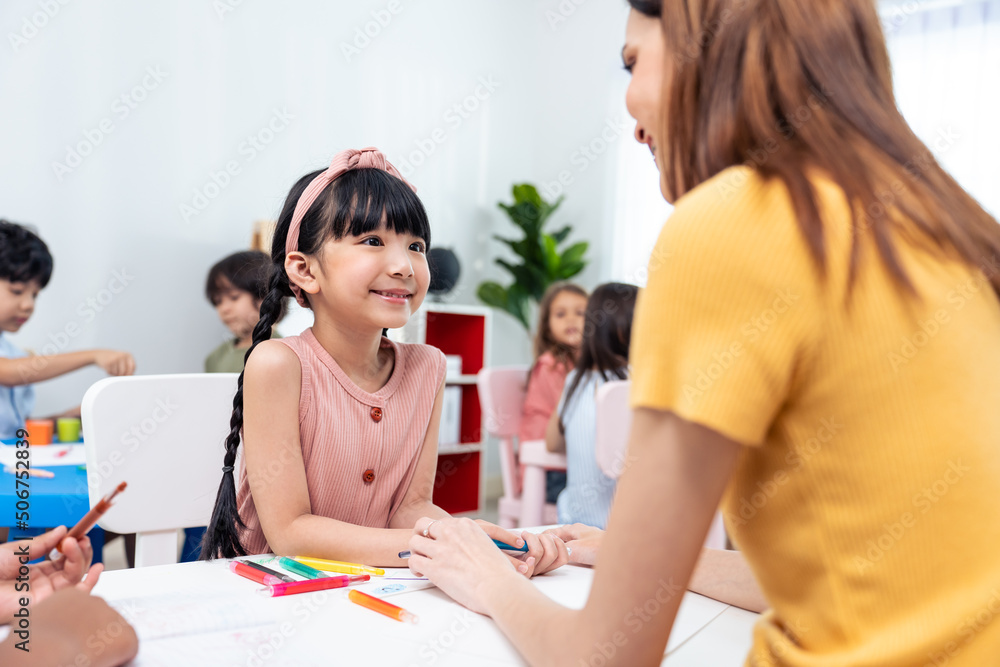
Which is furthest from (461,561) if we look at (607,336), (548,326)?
(548,326)

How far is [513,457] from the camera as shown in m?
3.20

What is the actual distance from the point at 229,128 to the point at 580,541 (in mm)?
3321

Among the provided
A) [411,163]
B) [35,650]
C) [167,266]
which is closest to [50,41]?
[167,266]

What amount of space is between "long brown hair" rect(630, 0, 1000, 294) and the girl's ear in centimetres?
85

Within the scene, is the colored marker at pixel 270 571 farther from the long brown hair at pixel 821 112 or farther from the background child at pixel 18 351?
the background child at pixel 18 351

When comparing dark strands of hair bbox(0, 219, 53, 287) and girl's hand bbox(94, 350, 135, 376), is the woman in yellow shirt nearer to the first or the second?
girl's hand bbox(94, 350, 135, 376)

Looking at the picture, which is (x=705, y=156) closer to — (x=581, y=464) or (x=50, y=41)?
(x=581, y=464)

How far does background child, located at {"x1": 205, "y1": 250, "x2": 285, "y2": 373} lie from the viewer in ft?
10.4

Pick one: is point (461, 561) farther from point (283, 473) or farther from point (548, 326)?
point (548, 326)

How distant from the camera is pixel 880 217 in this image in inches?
18.8

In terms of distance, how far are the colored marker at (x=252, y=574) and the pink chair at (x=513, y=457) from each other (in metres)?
1.90

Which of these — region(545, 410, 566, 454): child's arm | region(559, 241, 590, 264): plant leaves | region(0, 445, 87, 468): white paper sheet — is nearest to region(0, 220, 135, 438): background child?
region(0, 445, 87, 468): white paper sheet

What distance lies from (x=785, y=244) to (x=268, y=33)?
3.97 meters

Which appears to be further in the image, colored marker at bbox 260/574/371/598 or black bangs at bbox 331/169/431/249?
black bangs at bbox 331/169/431/249
